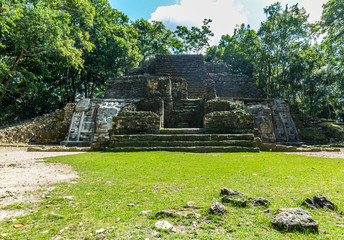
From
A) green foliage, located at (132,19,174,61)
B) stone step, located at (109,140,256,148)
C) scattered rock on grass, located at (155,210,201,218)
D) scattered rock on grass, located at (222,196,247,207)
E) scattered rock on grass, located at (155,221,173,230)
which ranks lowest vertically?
scattered rock on grass, located at (155,221,173,230)

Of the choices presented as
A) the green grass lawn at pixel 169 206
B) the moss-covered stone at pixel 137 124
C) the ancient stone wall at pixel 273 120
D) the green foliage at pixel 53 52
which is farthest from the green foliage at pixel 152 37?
the green grass lawn at pixel 169 206

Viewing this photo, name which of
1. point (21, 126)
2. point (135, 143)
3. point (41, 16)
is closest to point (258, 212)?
point (135, 143)

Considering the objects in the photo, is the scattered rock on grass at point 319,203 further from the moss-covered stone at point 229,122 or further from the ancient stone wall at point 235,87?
the ancient stone wall at point 235,87

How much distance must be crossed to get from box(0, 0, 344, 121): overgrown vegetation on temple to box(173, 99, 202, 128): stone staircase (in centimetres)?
674

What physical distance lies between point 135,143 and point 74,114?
645 cm

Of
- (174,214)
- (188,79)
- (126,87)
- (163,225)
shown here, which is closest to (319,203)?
(174,214)

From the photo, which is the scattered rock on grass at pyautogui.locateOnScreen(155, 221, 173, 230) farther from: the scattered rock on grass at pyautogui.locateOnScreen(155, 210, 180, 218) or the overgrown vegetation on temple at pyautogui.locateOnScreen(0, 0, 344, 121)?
the overgrown vegetation on temple at pyautogui.locateOnScreen(0, 0, 344, 121)

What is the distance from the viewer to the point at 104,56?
19.8 meters

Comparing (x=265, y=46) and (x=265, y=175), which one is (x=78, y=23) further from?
(x=265, y=175)

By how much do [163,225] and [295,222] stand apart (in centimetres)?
91

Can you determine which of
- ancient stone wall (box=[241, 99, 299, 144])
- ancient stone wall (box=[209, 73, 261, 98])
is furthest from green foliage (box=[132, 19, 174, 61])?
ancient stone wall (box=[241, 99, 299, 144])

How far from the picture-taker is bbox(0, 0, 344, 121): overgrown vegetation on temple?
39.4ft

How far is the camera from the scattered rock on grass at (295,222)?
4.33 ft

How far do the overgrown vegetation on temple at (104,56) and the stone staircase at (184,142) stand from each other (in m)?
7.87
